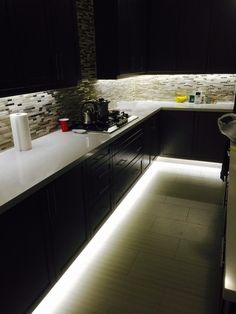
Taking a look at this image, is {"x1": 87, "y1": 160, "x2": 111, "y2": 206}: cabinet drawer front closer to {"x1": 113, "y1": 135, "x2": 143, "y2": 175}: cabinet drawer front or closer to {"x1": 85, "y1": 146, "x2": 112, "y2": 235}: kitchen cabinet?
{"x1": 85, "y1": 146, "x2": 112, "y2": 235}: kitchen cabinet

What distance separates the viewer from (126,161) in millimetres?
2977

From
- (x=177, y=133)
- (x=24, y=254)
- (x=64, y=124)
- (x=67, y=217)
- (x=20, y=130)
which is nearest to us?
(x=24, y=254)

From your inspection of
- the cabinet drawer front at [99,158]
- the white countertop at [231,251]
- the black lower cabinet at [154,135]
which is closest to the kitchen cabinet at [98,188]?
the cabinet drawer front at [99,158]

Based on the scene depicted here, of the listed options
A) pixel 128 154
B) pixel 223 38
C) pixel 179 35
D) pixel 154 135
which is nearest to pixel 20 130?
pixel 128 154

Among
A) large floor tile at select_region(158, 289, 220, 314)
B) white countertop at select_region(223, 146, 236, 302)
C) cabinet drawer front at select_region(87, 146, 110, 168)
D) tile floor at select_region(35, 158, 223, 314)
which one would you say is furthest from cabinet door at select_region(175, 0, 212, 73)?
large floor tile at select_region(158, 289, 220, 314)

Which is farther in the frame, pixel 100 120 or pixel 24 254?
pixel 100 120

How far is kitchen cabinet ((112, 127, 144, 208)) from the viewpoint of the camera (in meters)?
2.71

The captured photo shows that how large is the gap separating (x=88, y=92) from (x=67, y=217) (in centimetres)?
185

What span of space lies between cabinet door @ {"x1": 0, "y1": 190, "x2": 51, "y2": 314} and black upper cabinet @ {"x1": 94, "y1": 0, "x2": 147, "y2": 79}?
2.11 meters

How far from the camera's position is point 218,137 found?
388cm

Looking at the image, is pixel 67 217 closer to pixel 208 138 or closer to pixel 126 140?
pixel 126 140

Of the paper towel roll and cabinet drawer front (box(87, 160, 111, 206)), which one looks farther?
cabinet drawer front (box(87, 160, 111, 206))

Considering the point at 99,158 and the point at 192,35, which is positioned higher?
the point at 192,35

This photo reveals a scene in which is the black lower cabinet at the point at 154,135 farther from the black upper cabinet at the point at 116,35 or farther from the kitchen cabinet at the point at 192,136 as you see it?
the black upper cabinet at the point at 116,35
